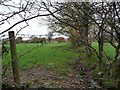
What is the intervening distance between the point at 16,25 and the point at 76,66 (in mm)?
4492

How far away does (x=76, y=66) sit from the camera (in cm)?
577

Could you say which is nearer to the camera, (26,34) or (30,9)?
(30,9)

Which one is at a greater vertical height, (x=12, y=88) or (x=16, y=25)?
(x=16, y=25)

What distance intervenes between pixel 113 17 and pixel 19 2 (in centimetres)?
60

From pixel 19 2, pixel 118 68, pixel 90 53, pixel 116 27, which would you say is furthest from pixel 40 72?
pixel 116 27

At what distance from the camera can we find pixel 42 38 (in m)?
1.70

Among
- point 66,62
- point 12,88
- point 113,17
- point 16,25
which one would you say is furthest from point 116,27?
point 66,62

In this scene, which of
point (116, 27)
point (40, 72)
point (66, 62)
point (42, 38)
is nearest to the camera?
point (116, 27)

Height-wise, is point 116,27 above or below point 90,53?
above

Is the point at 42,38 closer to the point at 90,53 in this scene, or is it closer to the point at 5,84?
the point at 5,84

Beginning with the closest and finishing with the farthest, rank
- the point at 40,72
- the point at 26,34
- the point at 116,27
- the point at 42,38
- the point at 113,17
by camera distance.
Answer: the point at 116,27 → the point at 113,17 → the point at 26,34 → the point at 42,38 → the point at 40,72

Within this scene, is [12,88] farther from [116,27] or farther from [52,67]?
[52,67]

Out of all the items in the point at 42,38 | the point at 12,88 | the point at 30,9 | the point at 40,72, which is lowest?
the point at 40,72

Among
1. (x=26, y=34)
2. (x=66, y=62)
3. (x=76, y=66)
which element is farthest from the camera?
(x=66, y=62)
